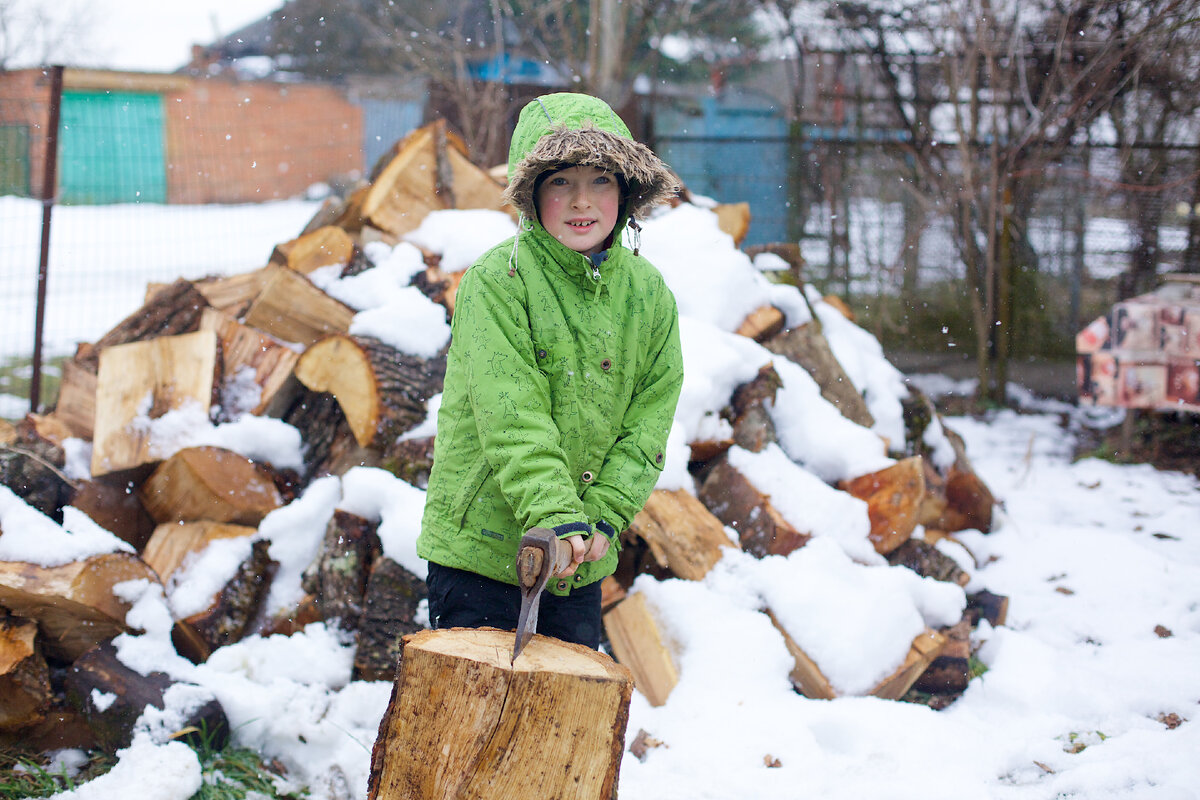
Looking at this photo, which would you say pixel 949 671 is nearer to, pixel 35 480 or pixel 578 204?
pixel 578 204

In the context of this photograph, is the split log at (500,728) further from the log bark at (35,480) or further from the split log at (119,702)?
the log bark at (35,480)

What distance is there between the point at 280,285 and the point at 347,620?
53.8 inches

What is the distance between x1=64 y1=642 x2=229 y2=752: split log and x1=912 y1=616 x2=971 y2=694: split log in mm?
2033

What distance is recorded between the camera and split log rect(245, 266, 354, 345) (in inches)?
130

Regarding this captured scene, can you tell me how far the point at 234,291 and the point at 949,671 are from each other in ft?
10.2

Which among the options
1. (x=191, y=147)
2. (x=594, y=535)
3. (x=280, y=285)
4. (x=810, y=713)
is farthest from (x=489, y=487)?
(x=191, y=147)

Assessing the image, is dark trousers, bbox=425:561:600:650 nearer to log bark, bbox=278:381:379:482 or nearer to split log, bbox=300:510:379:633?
split log, bbox=300:510:379:633

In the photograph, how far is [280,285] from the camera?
329cm

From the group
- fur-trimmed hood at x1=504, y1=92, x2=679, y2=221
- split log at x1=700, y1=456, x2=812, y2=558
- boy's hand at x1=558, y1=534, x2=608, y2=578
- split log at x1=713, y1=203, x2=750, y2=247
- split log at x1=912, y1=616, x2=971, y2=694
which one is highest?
split log at x1=713, y1=203, x2=750, y2=247

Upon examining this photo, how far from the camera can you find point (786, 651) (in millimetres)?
2523

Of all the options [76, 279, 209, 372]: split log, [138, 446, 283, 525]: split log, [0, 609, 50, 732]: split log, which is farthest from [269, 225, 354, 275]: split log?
[0, 609, 50, 732]: split log

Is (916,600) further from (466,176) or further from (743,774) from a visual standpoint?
(466,176)

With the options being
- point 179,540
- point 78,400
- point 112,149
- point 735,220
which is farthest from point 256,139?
point 179,540

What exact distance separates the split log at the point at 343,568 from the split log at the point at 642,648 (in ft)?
2.42
